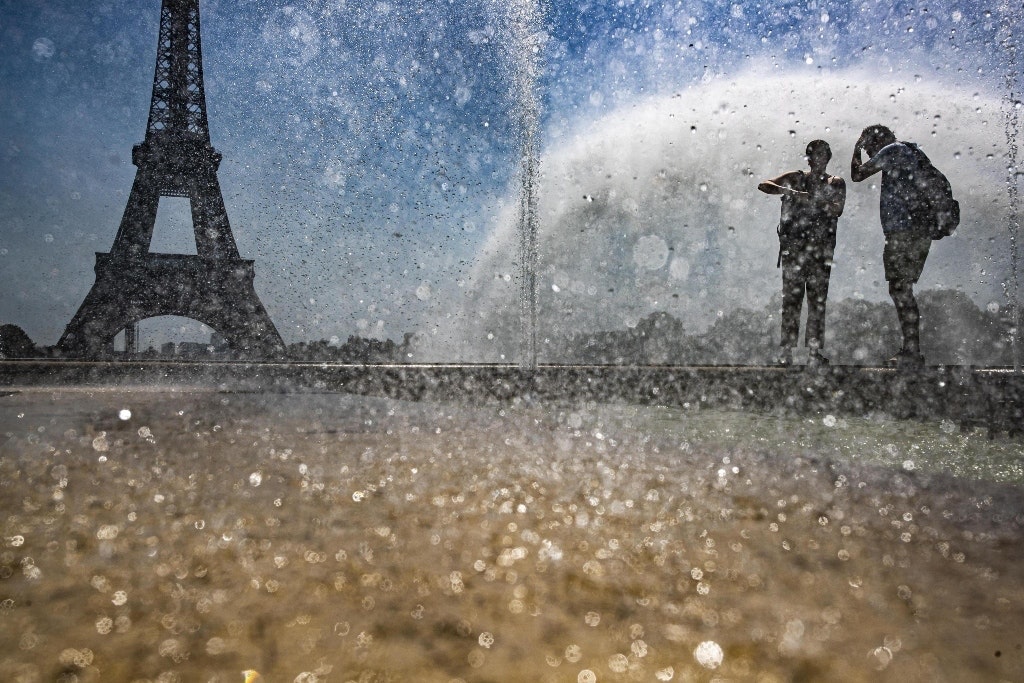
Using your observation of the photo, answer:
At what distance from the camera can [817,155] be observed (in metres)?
5.33

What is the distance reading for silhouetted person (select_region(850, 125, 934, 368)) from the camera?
4.72 m

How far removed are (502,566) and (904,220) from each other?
487cm

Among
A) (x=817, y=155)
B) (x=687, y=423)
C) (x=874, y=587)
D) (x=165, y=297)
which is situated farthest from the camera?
(x=165, y=297)

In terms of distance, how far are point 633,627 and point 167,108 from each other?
76.7 ft

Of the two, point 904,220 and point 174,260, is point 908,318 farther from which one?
point 174,260

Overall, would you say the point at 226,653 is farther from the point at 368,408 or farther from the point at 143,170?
the point at 143,170

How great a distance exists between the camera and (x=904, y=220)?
4758 millimetres

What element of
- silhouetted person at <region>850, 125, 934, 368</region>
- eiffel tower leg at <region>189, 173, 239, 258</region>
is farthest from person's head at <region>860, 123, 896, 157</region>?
eiffel tower leg at <region>189, 173, 239, 258</region>

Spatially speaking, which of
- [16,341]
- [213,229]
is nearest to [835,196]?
[213,229]

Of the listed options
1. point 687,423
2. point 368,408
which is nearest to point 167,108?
point 368,408

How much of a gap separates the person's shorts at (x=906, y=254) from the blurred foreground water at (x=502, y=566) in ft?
8.81

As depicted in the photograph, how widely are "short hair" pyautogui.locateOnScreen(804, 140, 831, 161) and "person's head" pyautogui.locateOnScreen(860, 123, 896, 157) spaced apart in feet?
0.84

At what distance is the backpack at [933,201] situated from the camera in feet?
15.4

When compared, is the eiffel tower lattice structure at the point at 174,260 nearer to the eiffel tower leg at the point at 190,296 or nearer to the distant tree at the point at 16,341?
the eiffel tower leg at the point at 190,296
